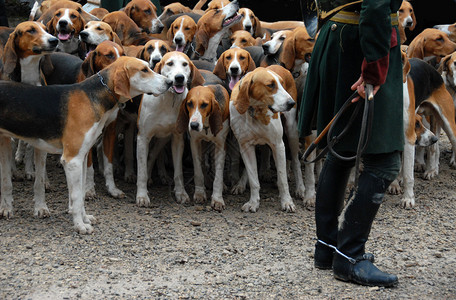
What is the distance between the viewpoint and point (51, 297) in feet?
14.1

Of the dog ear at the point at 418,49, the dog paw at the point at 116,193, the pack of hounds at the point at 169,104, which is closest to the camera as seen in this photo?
the pack of hounds at the point at 169,104

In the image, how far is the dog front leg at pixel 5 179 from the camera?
6012 mm

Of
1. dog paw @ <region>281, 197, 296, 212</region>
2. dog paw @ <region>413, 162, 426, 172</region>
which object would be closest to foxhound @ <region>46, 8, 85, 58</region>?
dog paw @ <region>281, 197, 296, 212</region>

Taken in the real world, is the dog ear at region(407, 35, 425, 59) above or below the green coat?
below

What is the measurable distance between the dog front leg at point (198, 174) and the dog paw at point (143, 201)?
516 mm

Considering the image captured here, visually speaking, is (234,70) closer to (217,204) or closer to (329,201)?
(217,204)

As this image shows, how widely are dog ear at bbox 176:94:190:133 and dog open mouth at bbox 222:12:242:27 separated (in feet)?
7.79

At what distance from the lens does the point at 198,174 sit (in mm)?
6980

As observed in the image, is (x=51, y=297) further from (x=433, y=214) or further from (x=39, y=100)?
(x=433, y=214)

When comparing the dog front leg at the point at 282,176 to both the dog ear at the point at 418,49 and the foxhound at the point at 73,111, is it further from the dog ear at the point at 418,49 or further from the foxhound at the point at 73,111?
the dog ear at the point at 418,49

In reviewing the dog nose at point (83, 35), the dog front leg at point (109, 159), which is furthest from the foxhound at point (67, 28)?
the dog front leg at point (109, 159)

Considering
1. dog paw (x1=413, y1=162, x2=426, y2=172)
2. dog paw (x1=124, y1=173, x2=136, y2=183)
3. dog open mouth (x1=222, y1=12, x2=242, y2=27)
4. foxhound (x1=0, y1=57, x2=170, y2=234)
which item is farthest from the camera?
dog open mouth (x1=222, y1=12, x2=242, y2=27)

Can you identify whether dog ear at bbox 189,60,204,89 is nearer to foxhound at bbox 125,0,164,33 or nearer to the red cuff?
foxhound at bbox 125,0,164,33

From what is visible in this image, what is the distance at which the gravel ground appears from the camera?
4402 millimetres
